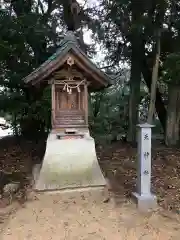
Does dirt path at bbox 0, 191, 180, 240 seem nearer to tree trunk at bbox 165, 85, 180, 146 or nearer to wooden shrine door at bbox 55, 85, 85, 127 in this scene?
wooden shrine door at bbox 55, 85, 85, 127

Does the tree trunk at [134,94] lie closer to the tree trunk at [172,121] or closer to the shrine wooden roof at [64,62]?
the tree trunk at [172,121]

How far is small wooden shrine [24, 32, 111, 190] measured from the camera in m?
6.56

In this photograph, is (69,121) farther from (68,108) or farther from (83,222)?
(83,222)

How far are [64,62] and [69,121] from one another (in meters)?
1.44

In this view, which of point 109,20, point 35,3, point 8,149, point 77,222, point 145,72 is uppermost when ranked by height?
point 35,3

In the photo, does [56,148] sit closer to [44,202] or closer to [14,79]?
[44,202]

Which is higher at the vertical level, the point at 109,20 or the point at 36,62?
the point at 109,20

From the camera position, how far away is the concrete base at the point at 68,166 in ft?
21.8

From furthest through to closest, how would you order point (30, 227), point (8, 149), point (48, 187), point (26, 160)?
point (8, 149) < point (26, 160) < point (48, 187) < point (30, 227)

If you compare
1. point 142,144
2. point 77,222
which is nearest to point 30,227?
point 77,222

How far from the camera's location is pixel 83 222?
539 cm

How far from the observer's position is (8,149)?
33.6 ft

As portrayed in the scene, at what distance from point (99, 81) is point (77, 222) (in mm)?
3309

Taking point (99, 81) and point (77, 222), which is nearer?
point (77, 222)
